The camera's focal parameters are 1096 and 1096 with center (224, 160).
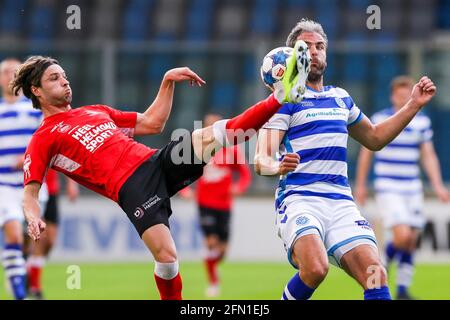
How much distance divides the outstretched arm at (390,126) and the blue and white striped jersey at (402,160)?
4.30 metres

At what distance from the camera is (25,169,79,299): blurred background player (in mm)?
10801

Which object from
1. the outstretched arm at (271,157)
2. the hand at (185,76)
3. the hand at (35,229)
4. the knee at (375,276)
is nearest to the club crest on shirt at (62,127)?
the hand at (35,229)

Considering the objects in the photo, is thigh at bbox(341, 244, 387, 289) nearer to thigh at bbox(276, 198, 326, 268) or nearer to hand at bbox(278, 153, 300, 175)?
thigh at bbox(276, 198, 326, 268)

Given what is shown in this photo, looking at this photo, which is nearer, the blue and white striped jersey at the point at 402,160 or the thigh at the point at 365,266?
the thigh at the point at 365,266

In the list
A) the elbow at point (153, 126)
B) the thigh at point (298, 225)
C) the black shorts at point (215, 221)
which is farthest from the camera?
the black shorts at point (215, 221)

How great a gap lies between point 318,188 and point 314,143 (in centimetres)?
27

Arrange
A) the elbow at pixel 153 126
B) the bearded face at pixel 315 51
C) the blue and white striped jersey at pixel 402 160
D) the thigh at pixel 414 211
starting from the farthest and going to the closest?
the blue and white striped jersey at pixel 402 160 < the thigh at pixel 414 211 < the elbow at pixel 153 126 < the bearded face at pixel 315 51

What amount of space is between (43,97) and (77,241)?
25.8 feet

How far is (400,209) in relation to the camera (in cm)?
1100

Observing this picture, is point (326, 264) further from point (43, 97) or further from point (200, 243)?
point (200, 243)

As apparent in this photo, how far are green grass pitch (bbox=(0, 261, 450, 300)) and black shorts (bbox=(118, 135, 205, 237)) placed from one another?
360cm

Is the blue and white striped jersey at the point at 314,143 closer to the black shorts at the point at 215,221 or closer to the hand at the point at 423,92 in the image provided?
the hand at the point at 423,92

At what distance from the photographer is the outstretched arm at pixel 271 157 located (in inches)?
232

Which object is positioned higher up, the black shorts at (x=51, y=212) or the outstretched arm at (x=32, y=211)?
the outstretched arm at (x=32, y=211)
